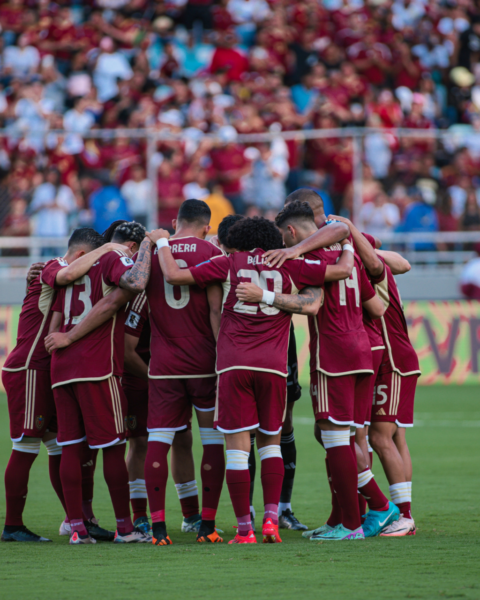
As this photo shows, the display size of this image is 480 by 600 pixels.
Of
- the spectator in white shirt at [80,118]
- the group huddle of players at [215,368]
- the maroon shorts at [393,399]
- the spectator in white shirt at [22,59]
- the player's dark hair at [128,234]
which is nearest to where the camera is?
the group huddle of players at [215,368]

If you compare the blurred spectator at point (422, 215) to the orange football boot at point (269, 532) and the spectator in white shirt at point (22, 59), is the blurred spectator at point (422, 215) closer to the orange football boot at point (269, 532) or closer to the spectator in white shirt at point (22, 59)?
the spectator in white shirt at point (22, 59)

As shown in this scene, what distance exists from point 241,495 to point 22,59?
1507 cm

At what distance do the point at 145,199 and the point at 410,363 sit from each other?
27.0ft

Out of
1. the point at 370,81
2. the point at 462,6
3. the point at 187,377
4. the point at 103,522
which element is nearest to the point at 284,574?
the point at 187,377

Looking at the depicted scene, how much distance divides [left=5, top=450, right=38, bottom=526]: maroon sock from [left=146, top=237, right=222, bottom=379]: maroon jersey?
42.5 inches

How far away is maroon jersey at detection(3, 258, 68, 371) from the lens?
5.75 meters

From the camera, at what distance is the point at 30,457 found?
5.73 m

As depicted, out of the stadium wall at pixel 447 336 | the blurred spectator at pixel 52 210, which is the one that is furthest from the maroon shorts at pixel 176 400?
the stadium wall at pixel 447 336

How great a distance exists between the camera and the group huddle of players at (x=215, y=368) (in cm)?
522

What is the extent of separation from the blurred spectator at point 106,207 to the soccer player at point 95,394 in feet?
25.2

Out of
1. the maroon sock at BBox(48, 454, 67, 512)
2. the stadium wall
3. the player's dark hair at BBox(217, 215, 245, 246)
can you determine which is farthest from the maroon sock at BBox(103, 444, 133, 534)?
the stadium wall

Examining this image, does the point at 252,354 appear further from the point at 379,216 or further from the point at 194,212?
the point at 379,216

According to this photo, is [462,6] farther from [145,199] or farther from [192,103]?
[145,199]

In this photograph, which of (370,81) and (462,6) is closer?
(370,81)
